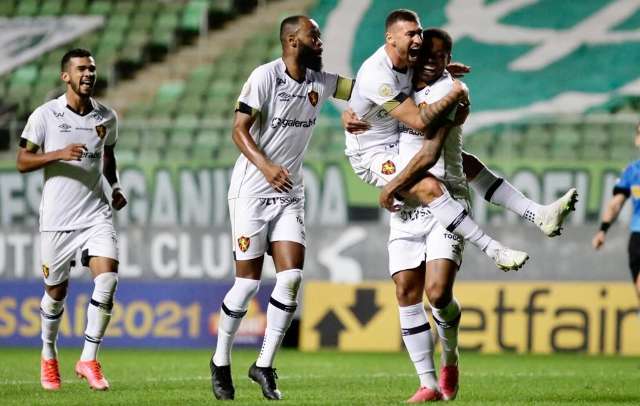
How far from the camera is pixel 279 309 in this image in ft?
26.9

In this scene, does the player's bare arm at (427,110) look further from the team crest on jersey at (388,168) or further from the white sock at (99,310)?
the white sock at (99,310)

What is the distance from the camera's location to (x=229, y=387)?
8164mm

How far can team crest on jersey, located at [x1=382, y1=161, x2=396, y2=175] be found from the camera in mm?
7973

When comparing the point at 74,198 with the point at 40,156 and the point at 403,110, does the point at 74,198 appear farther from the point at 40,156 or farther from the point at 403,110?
the point at 403,110

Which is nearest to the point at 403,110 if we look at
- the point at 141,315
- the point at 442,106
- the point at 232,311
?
the point at 442,106

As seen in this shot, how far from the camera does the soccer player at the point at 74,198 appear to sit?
926 cm

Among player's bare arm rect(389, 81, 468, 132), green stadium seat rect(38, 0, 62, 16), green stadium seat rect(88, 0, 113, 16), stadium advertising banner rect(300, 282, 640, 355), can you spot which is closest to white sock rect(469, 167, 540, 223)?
player's bare arm rect(389, 81, 468, 132)

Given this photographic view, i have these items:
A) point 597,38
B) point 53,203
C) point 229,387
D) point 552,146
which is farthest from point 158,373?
point 597,38

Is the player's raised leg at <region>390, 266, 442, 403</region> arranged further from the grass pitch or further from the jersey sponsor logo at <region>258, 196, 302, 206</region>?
the jersey sponsor logo at <region>258, 196, 302, 206</region>

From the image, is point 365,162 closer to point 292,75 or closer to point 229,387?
point 292,75

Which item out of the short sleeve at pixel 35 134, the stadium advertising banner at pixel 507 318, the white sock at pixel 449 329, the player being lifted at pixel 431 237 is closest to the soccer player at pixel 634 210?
the stadium advertising banner at pixel 507 318

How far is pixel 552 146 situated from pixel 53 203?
776cm

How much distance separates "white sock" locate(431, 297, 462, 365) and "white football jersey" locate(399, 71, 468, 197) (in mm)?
746

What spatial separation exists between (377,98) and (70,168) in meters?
2.84
